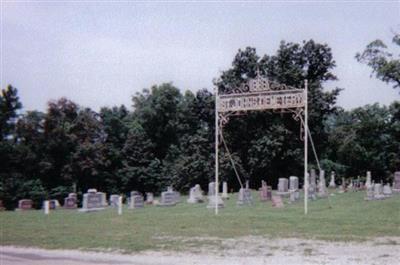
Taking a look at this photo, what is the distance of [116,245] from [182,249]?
1903 mm

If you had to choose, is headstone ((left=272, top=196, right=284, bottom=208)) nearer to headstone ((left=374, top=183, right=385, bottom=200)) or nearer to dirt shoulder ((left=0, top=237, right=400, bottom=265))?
headstone ((left=374, top=183, right=385, bottom=200))

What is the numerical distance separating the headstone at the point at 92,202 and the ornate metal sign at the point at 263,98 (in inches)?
398

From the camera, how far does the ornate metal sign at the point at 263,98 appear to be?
2361 centimetres

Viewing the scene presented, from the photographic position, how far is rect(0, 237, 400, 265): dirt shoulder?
37.0 feet

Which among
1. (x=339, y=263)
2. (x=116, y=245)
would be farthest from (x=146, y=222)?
(x=339, y=263)

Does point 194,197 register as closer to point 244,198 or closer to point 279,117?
point 244,198

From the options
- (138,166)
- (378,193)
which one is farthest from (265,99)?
(138,166)

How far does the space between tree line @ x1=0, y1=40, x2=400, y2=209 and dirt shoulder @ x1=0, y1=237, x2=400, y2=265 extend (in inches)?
1434

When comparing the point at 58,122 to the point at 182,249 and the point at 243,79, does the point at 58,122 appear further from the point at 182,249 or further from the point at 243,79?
the point at 182,249

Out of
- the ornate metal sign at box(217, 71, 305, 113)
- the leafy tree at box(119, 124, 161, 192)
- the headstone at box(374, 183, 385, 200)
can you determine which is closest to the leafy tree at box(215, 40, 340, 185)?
the leafy tree at box(119, 124, 161, 192)

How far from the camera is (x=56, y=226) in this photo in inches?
794

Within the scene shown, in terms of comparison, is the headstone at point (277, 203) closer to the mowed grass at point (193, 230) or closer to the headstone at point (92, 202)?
the mowed grass at point (193, 230)

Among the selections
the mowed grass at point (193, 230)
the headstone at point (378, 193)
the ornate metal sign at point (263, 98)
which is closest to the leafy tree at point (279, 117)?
the headstone at point (378, 193)

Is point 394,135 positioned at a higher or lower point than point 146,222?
higher
